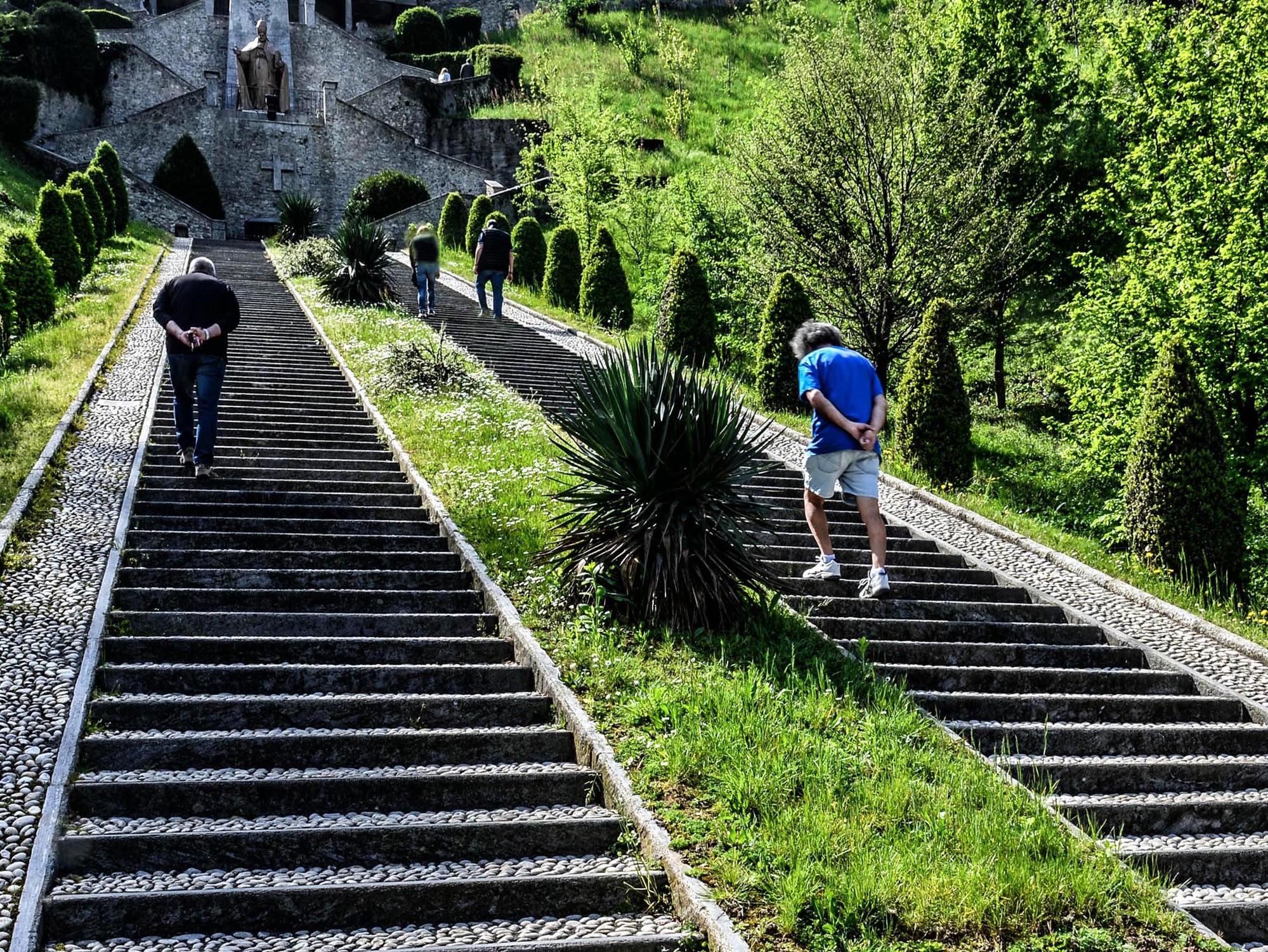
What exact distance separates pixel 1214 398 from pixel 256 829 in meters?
15.9

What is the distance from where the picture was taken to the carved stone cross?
135ft

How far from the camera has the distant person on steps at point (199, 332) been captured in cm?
917

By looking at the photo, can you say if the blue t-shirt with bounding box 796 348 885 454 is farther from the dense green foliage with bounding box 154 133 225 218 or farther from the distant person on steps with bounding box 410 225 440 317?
the dense green foliage with bounding box 154 133 225 218

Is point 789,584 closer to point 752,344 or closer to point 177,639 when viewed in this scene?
point 177,639

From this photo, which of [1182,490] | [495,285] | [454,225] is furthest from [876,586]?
[454,225]

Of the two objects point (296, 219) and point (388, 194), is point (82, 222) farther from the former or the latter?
point (388, 194)

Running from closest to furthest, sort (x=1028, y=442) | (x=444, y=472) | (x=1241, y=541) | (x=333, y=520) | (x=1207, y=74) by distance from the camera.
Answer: (x=333, y=520) → (x=444, y=472) → (x=1241, y=541) → (x=1207, y=74) → (x=1028, y=442)

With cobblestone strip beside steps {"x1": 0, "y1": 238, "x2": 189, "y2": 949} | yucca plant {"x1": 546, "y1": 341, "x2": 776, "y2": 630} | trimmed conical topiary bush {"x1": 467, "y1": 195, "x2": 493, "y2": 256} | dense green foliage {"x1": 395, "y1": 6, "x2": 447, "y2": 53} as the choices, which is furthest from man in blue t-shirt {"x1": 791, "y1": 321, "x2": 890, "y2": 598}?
dense green foliage {"x1": 395, "y1": 6, "x2": 447, "y2": 53}

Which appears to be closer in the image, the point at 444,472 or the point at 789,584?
the point at 789,584

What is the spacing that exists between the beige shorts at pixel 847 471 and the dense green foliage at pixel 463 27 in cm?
5683

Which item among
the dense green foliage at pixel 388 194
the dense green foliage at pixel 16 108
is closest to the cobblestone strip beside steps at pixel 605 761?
the dense green foliage at pixel 388 194

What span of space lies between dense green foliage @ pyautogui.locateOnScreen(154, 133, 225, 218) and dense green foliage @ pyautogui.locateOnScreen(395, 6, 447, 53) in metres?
20.6

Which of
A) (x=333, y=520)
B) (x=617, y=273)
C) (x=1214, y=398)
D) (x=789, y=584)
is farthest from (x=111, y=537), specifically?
(x=617, y=273)

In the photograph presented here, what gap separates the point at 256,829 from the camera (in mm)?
4461
